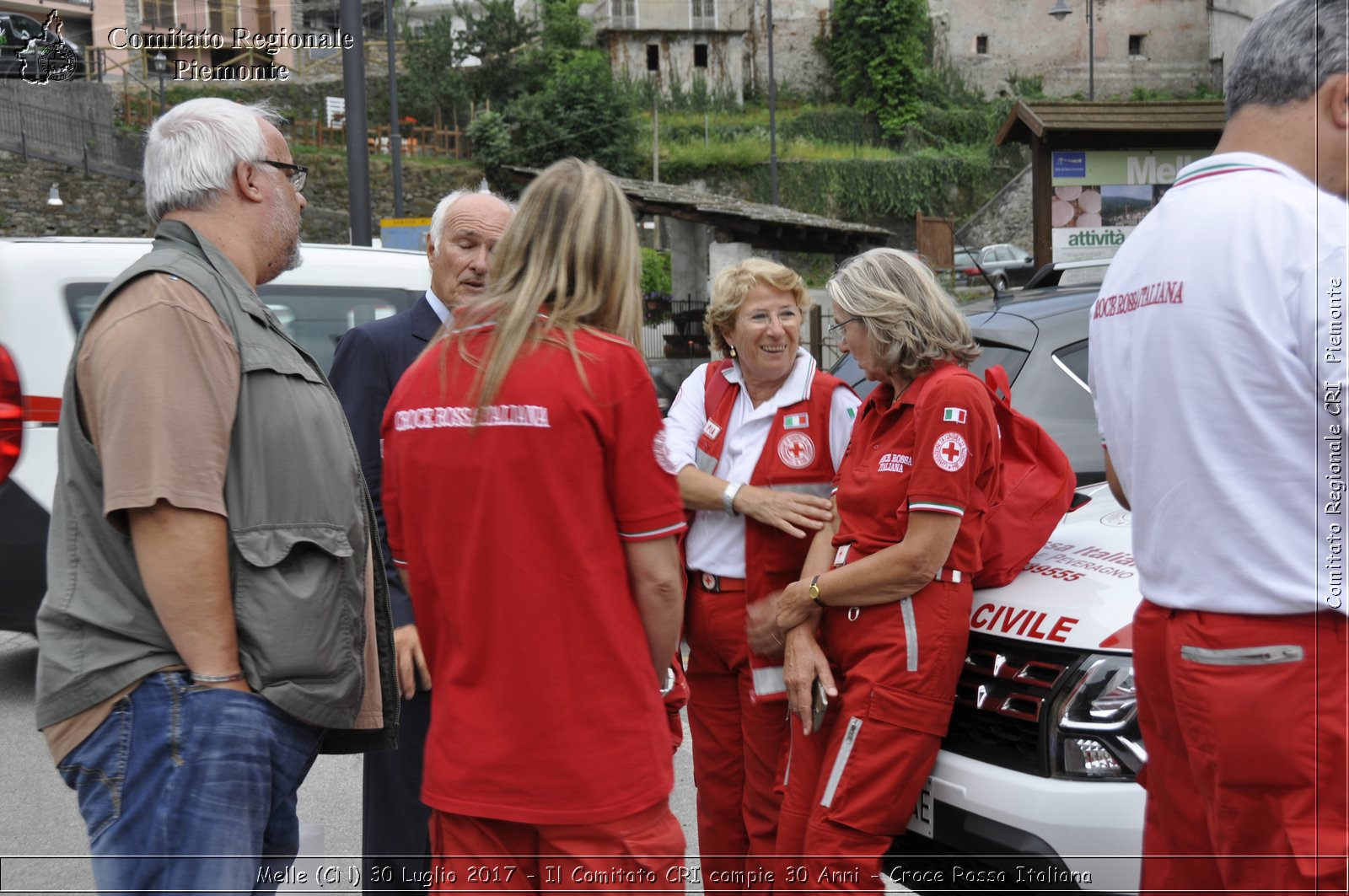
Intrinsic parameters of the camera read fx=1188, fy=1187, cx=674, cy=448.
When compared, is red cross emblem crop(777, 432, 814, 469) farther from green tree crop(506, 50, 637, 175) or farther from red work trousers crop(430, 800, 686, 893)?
green tree crop(506, 50, 637, 175)

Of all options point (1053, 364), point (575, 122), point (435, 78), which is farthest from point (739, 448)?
point (435, 78)

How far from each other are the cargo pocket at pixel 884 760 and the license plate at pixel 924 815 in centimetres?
8

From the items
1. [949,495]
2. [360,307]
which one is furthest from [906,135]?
[949,495]

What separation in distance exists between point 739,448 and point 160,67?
4150 centimetres

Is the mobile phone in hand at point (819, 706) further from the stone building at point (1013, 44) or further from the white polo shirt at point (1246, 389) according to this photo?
the stone building at point (1013, 44)

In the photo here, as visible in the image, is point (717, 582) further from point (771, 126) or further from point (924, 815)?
point (771, 126)

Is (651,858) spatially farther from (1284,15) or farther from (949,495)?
(1284,15)

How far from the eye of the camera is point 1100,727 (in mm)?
2805

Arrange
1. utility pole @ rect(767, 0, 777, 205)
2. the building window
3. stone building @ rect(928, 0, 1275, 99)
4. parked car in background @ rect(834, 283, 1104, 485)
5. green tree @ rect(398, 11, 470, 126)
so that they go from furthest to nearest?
stone building @ rect(928, 0, 1275, 99) → green tree @ rect(398, 11, 470, 126) → the building window → utility pole @ rect(767, 0, 777, 205) → parked car in background @ rect(834, 283, 1104, 485)

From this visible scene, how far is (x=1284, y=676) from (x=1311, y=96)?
944mm

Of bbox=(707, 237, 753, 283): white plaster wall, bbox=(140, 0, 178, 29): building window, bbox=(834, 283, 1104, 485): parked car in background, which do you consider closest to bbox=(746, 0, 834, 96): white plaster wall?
bbox=(140, 0, 178, 29): building window

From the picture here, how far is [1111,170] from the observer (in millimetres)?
12898

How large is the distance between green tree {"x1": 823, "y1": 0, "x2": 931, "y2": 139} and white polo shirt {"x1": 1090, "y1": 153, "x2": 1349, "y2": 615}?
182 feet

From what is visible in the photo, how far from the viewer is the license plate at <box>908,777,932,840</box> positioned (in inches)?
120
